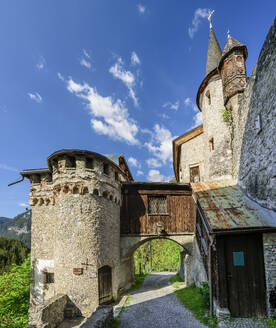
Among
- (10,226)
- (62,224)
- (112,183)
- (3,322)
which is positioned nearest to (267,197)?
(112,183)

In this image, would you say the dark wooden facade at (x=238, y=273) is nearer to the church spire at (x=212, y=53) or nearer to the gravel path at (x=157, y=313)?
the gravel path at (x=157, y=313)

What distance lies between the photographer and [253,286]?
6.98 meters

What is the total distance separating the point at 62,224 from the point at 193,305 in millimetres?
7362

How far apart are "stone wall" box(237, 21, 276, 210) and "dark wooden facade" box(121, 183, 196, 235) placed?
505cm

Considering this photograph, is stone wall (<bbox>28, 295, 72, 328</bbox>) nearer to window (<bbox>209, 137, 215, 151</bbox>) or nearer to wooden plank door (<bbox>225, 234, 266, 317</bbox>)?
wooden plank door (<bbox>225, 234, 266, 317</bbox>)

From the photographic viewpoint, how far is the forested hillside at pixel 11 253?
43.4 m

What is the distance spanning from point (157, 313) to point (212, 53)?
18.9 metres

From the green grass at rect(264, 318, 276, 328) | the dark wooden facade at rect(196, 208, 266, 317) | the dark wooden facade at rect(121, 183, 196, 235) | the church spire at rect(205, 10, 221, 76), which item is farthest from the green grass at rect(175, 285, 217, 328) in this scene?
the church spire at rect(205, 10, 221, 76)

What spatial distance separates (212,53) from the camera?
17.4 m

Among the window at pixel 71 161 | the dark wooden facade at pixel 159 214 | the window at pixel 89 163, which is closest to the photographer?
the window at pixel 71 161

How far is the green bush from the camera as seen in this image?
38.5 feet

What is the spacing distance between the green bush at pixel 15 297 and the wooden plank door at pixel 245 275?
35.6 feet

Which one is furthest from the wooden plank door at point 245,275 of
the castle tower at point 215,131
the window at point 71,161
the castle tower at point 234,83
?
the window at point 71,161

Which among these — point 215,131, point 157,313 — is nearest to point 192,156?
point 215,131
